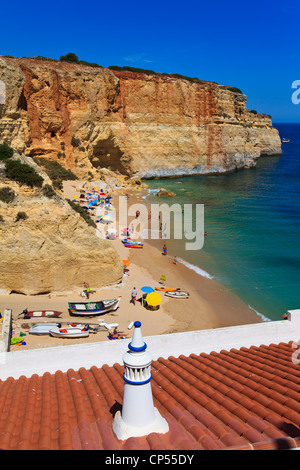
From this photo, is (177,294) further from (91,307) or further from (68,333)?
(68,333)

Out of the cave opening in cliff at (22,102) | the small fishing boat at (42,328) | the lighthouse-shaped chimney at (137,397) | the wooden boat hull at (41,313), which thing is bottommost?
the small fishing boat at (42,328)

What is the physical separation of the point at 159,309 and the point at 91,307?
3.52m

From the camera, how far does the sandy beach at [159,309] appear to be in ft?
42.8

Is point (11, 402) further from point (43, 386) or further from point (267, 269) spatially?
point (267, 269)

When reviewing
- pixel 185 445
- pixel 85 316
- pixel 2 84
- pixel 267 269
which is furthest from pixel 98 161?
pixel 185 445

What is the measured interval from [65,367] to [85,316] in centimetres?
748

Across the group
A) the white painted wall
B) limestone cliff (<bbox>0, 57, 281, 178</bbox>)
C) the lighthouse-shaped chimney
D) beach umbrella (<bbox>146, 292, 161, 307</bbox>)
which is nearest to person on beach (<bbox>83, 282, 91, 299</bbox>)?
beach umbrella (<bbox>146, 292, 161, 307</bbox>)

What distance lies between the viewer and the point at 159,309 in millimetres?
16172

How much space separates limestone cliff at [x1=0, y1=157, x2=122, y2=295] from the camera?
14.0 meters

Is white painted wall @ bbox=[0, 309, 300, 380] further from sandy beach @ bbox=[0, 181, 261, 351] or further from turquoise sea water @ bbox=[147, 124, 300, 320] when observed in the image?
turquoise sea water @ bbox=[147, 124, 300, 320]

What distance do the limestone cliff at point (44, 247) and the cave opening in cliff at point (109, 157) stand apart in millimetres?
34814

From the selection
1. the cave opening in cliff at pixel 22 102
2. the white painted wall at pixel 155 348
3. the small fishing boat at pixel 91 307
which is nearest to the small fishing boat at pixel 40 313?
the small fishing boat at pixel 91 307

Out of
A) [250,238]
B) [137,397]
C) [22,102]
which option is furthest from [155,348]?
[22,102]

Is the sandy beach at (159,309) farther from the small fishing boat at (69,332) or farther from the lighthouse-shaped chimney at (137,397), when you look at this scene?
the lighthouse-shaped chimney at (137,397)
